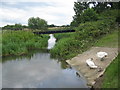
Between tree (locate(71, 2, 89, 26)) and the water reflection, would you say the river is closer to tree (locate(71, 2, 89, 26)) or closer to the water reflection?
the water reflection

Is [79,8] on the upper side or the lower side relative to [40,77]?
upper

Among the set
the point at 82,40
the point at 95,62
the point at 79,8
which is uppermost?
the point at 79,8

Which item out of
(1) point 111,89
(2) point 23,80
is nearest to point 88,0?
(2) point 23,80

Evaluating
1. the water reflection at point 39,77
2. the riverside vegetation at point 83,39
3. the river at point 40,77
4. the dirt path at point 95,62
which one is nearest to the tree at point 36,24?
the riverside vegetation at point 83,39

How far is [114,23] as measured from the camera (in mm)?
26281

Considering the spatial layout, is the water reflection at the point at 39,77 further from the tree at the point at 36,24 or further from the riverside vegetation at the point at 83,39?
the tree at the point at 36,24

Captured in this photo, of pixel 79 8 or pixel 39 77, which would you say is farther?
pixel 79 8

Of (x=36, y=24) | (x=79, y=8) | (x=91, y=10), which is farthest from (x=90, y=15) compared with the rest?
(x=36, y=24)

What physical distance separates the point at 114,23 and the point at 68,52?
9185 millimetres

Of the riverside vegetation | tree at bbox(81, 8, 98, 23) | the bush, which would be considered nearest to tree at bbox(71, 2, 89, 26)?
tree at bbox(81, 8, 98, 23)

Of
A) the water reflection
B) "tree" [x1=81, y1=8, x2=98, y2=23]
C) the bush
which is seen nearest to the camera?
the water reflection

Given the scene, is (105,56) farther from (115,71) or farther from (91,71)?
(115,71)

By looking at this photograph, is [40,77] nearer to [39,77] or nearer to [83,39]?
[39,77]

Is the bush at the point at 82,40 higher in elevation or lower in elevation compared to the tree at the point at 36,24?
lower
